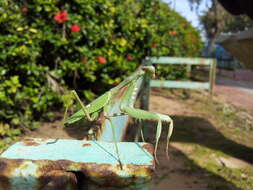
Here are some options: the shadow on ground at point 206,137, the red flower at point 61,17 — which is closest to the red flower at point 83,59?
the red flower at point 61,17

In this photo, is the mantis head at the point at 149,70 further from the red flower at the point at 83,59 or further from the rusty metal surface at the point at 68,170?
the red flower at the point at 83,59

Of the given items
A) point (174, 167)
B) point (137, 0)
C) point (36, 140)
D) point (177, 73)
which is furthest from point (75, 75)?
point (177, 73)

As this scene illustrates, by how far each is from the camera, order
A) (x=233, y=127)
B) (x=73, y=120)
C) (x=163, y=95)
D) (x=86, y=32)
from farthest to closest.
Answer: (x=163, y=95)
(x=233, y=127)
(x=86, y=32)
(x=73, y=120)

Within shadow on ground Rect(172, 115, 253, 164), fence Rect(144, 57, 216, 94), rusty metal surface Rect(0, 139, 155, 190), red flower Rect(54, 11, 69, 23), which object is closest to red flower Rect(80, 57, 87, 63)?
red flower Rect(54, 11, 69, 23)

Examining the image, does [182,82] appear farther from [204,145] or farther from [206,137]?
[204,145]

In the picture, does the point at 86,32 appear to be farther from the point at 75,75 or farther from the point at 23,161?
the point at 23,161
